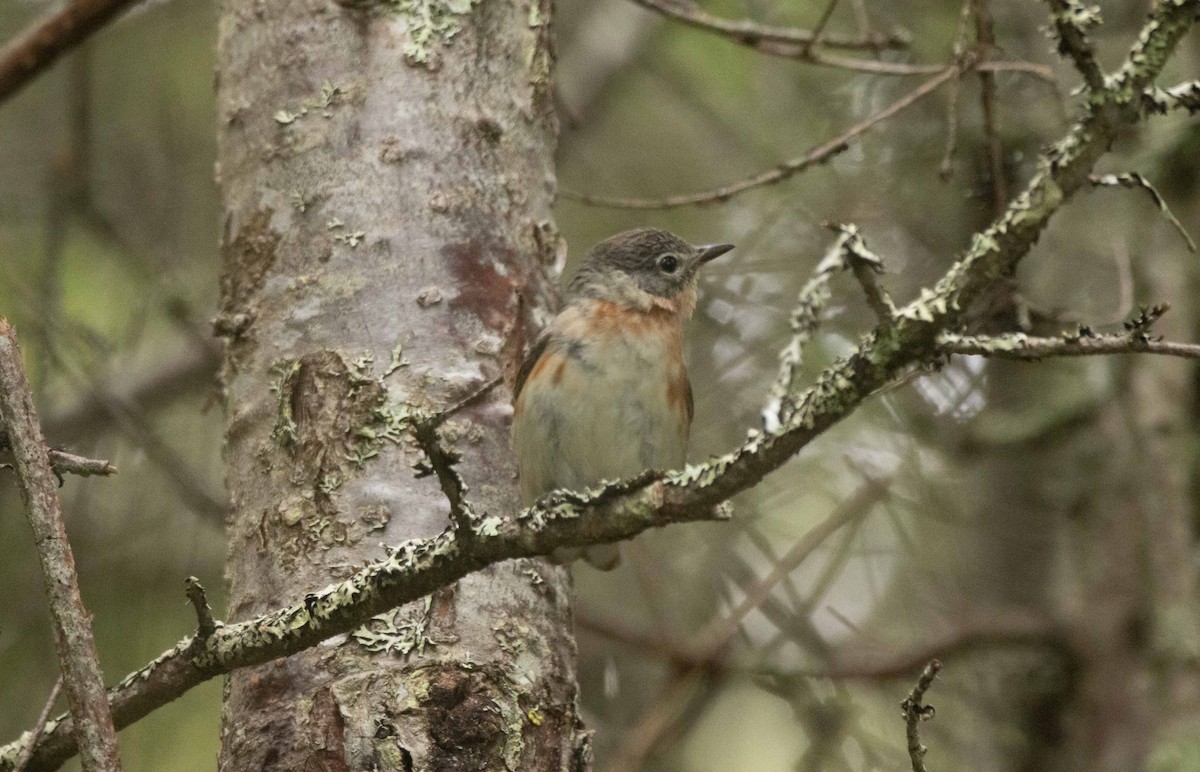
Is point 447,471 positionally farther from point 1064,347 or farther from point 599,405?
point 599,405

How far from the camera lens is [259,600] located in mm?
2988

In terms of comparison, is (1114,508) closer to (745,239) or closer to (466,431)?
(745,239)

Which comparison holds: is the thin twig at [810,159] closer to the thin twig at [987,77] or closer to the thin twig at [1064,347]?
the thin twig at [987,77]

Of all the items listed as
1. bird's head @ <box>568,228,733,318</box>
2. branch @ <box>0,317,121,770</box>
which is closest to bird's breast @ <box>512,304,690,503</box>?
bird's head @ <box>568,228,733,318</box>

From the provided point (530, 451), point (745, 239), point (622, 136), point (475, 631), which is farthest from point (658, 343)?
point (622, 136)

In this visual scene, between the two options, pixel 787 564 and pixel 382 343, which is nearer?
pixel 382 343

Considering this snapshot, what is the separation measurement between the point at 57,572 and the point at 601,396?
71.9 inches

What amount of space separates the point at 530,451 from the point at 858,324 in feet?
7.64

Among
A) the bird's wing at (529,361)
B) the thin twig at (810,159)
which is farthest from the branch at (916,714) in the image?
the thin twig at (810,159)

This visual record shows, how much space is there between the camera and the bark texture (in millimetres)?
2816

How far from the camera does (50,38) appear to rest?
378 cm

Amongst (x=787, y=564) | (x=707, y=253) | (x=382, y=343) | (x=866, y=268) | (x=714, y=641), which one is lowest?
(x=866, y=268)

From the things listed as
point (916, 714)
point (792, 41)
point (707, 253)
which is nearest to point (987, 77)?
point (792, 41)

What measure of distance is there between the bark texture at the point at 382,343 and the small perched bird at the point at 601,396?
115 mm
